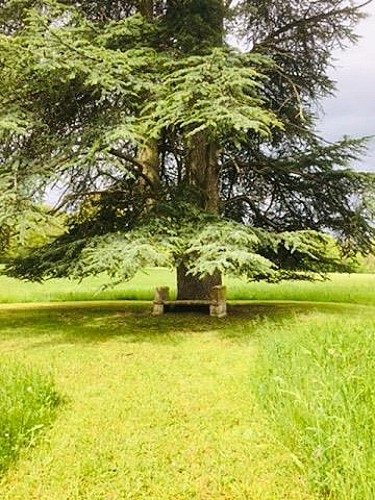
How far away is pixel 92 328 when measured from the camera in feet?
27.5

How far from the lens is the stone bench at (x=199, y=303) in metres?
9.27

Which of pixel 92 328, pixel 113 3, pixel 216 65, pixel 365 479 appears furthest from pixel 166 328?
pixel 113 3

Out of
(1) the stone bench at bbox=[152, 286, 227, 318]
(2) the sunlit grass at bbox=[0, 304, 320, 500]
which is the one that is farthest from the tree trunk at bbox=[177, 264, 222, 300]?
(2) the sunlit grass at bbox=[0, 304, 320, 500]

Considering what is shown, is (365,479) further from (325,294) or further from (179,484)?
(325,294)

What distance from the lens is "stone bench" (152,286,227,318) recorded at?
9.27 metres

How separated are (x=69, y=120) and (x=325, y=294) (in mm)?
9132

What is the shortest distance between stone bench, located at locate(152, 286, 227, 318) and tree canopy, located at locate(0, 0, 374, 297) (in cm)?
43

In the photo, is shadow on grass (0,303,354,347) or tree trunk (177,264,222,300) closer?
shadow on grass (0,303,354,347)

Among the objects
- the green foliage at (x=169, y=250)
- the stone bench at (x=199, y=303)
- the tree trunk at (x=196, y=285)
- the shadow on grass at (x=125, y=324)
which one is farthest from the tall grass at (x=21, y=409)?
the tree trunk at (x=196, y=285)

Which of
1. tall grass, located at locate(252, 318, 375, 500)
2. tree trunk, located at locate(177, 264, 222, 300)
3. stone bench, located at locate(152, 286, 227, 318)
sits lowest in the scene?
tall grass, located at locate(252, 318, 375, 500)

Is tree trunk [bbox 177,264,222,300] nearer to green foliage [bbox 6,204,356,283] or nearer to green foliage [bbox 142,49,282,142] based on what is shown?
green foliage [bbox 6,204,356,283]

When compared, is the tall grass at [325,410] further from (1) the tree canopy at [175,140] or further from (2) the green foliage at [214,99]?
Result: (2) the green foliage at [214,99]

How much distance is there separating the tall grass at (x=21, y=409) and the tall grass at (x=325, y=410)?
5.84ft

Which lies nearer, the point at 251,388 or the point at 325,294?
the point at 251,388
